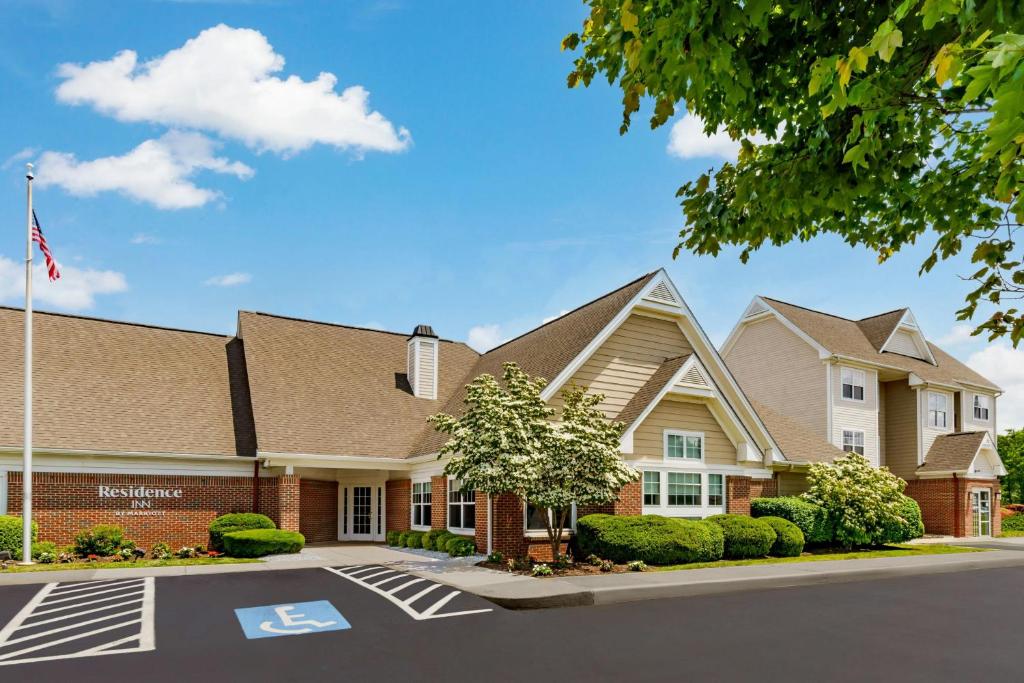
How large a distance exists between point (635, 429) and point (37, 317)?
2094cm

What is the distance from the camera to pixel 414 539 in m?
22.4

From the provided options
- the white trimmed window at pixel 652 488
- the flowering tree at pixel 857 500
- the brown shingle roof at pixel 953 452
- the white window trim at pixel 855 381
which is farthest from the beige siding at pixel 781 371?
the white trimmed window at pixel 652 488

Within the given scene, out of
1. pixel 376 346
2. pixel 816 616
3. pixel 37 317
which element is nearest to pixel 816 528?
pixel 816 616

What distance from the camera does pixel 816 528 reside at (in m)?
23.4

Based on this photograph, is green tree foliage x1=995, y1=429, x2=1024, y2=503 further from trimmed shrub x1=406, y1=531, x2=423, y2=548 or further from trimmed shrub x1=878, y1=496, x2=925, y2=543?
Result: trimmed shrub x1=406, y1=531, x2=423, y2=548

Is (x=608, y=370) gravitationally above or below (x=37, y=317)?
below

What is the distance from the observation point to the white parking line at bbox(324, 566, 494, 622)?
39.5 ft

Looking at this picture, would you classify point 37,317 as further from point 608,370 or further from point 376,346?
point 608,370

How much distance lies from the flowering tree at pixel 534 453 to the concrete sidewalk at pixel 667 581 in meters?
1.94

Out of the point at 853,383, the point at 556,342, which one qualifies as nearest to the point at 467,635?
the point at 556,342

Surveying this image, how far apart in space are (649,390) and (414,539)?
8.52 metres

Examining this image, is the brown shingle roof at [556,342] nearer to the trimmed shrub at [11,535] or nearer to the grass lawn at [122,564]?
the grass lawn at [122,564]

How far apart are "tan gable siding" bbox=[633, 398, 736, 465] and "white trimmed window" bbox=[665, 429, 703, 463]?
0.15m

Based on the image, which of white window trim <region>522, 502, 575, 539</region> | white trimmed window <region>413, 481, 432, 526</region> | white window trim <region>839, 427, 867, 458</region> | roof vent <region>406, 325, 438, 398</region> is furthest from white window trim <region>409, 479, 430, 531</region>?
white window trim <region>839, 427, 867, 458</region>
